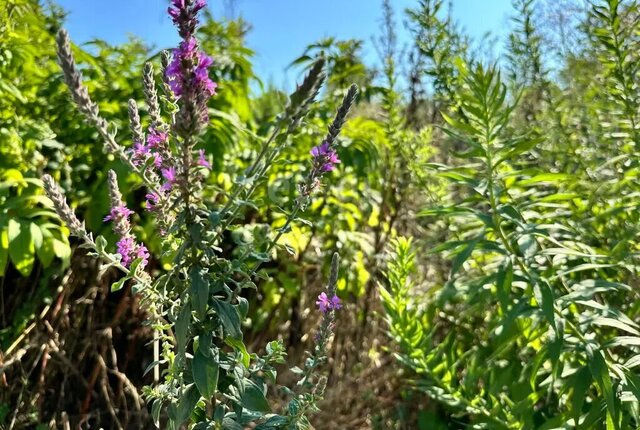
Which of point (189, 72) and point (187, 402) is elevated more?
point (189, 72)

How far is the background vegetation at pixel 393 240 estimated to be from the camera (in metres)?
1.93

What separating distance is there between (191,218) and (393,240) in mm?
1467

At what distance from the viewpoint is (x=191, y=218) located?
1085mm

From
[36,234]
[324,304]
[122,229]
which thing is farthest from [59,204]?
[36,234]

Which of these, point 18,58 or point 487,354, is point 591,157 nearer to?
point 487,354

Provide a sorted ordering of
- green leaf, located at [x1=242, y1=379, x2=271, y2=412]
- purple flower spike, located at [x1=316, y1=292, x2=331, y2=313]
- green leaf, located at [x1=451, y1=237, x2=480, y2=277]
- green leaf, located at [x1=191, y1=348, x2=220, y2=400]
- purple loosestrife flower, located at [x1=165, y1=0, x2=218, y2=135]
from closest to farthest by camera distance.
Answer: purple loosestrife flower, located at [x1=165, y1=0, x2=218, y2=135] → green leaf, located at [x1=191, y1=348, x2=220, y2=400] → green leaf, located at [x1=242, y1=379, x2=271, y2=412] → purple flower spike, located at [x1=316, y1=292, x2=331, y2=313] → green leaf, located at [x1=451, y1=237, x2=480, y2=277]

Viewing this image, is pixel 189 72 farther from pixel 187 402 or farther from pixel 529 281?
pixel 529 281

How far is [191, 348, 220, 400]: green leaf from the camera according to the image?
1.08 meters

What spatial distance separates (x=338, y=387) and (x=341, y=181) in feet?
3.49

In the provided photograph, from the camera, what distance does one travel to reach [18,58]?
2523mm

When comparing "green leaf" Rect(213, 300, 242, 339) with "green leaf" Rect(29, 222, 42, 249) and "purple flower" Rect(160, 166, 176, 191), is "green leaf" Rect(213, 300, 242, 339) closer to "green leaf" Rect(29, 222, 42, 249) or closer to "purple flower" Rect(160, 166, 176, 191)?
"purple flower" Rect(160, 166, 176, 191)

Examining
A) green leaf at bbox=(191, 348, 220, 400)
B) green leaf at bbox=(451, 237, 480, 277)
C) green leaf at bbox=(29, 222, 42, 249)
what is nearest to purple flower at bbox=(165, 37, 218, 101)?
green leaf at bbox=(191, 348, 220, 400)

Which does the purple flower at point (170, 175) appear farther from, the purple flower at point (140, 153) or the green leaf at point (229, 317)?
→ the green leaf at point (229, 317)

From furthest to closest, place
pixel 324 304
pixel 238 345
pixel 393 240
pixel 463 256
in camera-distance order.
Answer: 1. pixel 393 240
2. pixel 463 256
3. pixel 324 304
4. pixel 238 345
